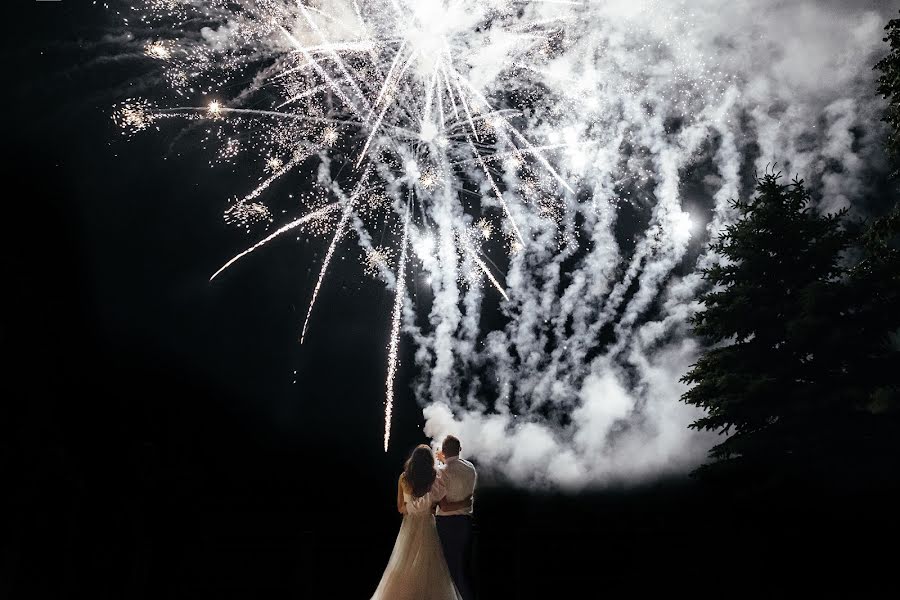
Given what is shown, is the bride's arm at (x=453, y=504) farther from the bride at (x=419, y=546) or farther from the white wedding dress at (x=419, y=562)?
the white wedding dress at (x=419, y=562)

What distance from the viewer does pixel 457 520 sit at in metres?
5.06

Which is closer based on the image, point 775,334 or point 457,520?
point 457,520

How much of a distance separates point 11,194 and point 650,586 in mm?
16281

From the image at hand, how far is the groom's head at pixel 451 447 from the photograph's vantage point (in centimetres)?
524

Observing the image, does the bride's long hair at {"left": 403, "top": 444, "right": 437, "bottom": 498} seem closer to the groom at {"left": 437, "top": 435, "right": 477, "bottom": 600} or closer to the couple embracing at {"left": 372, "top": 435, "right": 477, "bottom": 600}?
→ the couple embracing at {"left": 372, "top": 435, "right": 477, "bottom": 600}

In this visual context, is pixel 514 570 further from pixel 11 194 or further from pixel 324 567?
pixel 11 194

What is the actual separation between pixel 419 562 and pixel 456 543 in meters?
0.49

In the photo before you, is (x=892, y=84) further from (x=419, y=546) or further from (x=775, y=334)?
(x=419, y=546)

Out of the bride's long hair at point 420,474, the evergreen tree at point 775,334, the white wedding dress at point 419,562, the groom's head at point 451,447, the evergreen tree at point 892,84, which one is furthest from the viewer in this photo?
the evergreen tree at point 775,334

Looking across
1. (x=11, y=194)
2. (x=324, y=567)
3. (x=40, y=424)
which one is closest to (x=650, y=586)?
(x=324, y=567)

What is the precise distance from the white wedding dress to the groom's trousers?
0.21 meters

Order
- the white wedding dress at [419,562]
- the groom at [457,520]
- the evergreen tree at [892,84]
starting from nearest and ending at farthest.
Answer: the white wedding dress at [419,562] → the groom at [457,520] → the evergreen tree at [892,84]

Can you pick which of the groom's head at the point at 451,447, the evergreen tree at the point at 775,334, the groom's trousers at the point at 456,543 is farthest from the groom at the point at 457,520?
the evergreen tree at the point at 775,334

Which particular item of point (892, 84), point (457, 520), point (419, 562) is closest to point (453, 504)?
point (457, 520)
